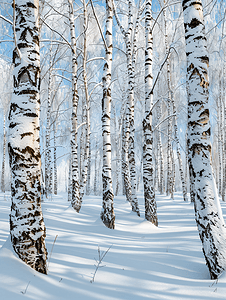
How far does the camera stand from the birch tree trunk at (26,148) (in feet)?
6.64

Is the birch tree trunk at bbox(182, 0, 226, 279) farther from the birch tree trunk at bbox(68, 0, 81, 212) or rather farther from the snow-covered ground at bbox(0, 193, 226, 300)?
the birch tree trunk at bbox(68, 0, 81, 212)

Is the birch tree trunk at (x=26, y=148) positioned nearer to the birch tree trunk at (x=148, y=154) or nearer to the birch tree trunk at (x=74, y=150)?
the birch tree trunk at (x=148, y=154)

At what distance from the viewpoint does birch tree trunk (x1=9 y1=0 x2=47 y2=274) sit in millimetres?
2023

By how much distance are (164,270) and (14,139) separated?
84.6 inches

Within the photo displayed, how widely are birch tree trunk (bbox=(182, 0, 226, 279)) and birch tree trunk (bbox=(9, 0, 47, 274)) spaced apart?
170 cm

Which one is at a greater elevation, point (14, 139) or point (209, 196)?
point (14, 139)

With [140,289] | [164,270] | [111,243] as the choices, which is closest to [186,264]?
[164,270]

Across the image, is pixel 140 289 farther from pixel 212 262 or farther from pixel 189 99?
pixel 189 99

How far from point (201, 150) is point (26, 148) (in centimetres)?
190

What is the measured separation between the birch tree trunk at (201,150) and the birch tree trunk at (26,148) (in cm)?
170

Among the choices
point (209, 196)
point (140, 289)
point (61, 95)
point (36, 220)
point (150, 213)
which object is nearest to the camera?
point (140, 289)

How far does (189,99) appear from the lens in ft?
8.54

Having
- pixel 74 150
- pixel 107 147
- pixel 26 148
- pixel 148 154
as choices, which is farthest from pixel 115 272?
pixel 74 150

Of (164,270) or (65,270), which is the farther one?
(164,270)
